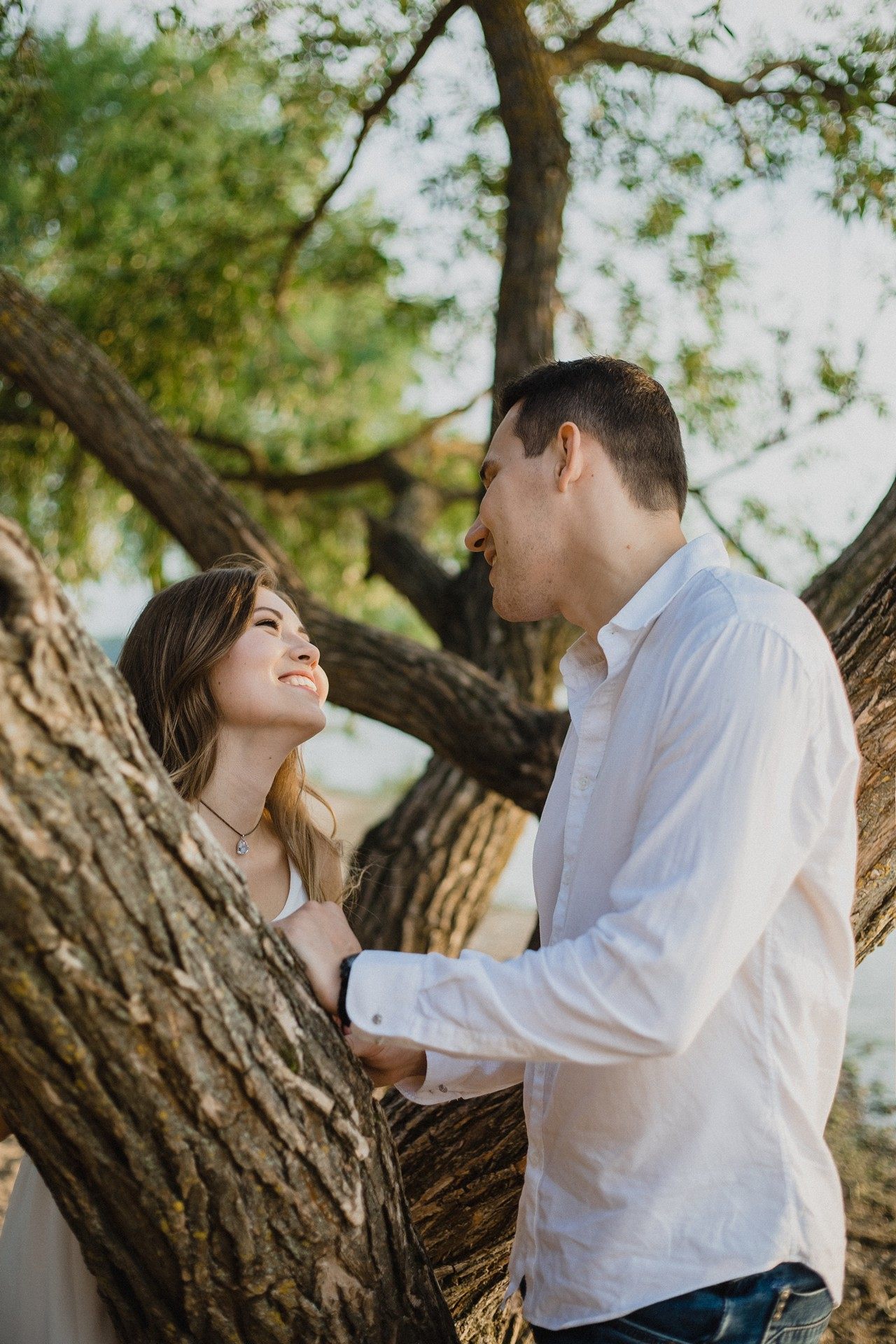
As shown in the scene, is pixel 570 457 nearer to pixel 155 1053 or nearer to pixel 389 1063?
pixel 389 1063

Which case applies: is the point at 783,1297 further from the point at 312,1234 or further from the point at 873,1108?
the point at 873,1108

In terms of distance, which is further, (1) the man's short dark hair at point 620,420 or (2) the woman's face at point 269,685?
(2) the woman's face at point 269,685

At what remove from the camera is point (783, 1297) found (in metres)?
1.51

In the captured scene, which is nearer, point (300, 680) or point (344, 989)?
point (344, 989)

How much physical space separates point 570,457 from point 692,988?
0.96 metres

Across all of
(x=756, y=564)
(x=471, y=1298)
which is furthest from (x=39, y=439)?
(x=471, y=1298)

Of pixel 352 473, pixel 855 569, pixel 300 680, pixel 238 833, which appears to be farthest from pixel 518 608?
pixel 352 473

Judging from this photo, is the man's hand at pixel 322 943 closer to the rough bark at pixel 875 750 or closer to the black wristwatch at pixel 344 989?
the black wristwatch at pixel 344 989

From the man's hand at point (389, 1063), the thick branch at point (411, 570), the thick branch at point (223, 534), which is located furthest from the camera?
the thick branch at point (411, 570)

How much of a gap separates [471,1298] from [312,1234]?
111cm

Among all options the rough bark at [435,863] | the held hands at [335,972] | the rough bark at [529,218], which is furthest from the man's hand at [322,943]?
the rough bark at [529,218]

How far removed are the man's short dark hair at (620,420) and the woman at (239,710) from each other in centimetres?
81

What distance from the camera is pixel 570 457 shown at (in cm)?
199

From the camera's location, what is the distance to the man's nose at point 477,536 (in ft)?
7.20
